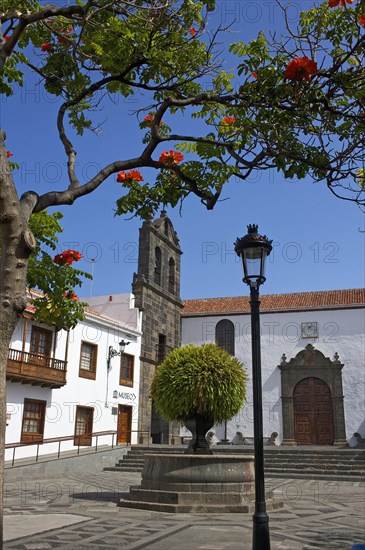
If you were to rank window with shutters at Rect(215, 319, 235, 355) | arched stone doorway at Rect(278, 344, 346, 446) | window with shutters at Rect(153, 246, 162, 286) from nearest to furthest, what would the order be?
arched stone doorway at Rect(278, 344, 346, 446) < window with shutters at Rect(153, 246, 162, 286) < window with shutters at Rect(215, 319, 235, 355)

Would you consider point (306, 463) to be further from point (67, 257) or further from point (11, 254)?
point (11, 254)

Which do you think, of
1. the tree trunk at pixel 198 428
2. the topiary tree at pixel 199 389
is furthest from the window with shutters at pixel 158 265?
the tree trunk at pixel 198 428

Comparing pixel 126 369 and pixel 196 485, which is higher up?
pixel 126 369

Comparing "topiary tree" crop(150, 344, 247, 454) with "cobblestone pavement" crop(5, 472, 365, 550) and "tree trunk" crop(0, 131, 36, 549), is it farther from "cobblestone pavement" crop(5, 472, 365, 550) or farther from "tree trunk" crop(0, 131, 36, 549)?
"tree trunk" crop(0, 131, 36, 549)

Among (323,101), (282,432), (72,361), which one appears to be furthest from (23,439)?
(323,101)

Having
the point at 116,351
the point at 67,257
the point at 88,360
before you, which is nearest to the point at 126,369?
the point at 116,351

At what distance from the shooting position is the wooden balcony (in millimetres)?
17344

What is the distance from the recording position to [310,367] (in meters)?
26.2

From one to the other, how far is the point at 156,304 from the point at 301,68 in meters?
22.0

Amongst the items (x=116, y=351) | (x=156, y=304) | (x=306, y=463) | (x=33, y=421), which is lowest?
(x=306, y=463)

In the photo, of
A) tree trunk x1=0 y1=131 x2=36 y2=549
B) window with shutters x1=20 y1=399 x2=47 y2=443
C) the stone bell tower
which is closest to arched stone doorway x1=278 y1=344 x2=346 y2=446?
the stone bell tower

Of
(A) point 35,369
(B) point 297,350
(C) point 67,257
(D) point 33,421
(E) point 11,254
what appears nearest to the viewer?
(E) point 11,254

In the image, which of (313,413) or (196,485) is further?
(313,413)

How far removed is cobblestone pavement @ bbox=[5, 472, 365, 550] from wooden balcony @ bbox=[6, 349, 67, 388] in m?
5.42
